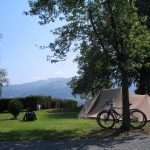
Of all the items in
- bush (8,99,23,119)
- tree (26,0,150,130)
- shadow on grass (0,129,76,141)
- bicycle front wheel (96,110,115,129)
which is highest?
tree (26,0,150,130)

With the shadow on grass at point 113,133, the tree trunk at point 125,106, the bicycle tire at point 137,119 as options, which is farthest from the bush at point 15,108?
the tree trunk at point 125,106

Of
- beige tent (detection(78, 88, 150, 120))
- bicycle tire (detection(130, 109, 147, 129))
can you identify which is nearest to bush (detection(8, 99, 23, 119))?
beige tent (detection(78, 88, 150, 120))

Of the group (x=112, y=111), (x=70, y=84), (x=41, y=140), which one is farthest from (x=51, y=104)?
(x=41, y=140)

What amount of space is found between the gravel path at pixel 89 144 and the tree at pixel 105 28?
9.84ft

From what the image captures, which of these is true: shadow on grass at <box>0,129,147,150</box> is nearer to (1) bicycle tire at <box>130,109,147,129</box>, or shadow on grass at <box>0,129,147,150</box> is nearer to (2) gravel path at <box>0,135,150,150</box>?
(2) gravel path at <box>0,135,150,150</box>

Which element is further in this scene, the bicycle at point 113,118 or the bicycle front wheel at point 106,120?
the bicycle front wheel at point 106,120

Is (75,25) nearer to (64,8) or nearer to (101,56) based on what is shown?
(64,8)

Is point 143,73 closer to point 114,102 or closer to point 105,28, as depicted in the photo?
point 114,102

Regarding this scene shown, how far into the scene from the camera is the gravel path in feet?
46.2

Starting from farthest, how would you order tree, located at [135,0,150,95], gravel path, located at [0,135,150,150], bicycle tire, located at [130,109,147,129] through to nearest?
tree, located at [135,0,150,95] → bicycle tire, located at [130,109,147,129] → gravel path, located at [0,135,150,150]

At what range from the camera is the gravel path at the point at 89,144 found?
14.1m

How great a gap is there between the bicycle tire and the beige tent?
6088 mm

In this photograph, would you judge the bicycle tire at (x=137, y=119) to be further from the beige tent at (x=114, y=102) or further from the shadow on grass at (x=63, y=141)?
the beige tent at (x=114, y=102)

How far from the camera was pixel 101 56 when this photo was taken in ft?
65.3
